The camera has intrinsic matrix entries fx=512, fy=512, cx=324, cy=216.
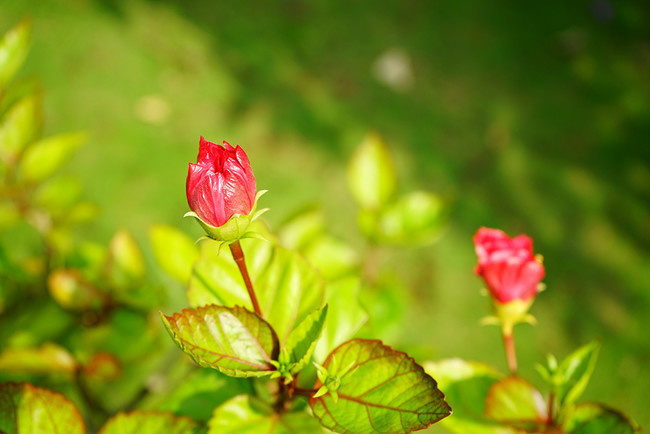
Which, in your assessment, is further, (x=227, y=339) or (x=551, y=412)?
(x=551, y=412)

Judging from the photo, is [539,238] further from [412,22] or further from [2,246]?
[2,246]

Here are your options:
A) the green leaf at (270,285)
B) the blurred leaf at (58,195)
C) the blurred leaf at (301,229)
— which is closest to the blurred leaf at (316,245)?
the blurred leaf at (301,229)

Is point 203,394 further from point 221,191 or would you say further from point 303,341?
point 221,191

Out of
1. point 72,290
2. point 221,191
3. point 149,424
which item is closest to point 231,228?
point 221,191

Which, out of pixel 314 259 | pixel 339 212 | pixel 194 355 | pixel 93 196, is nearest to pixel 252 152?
pixel 339 212

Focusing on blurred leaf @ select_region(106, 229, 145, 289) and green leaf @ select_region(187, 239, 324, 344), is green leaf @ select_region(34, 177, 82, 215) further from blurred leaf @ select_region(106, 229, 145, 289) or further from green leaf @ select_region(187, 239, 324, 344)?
green leaf @ select_region(187, 239, 324, 344)

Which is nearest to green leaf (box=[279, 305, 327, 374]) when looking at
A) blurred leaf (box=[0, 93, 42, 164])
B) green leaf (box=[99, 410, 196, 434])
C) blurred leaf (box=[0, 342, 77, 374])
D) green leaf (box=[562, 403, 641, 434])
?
green leaf (box=[99, 410, 196, 434])
